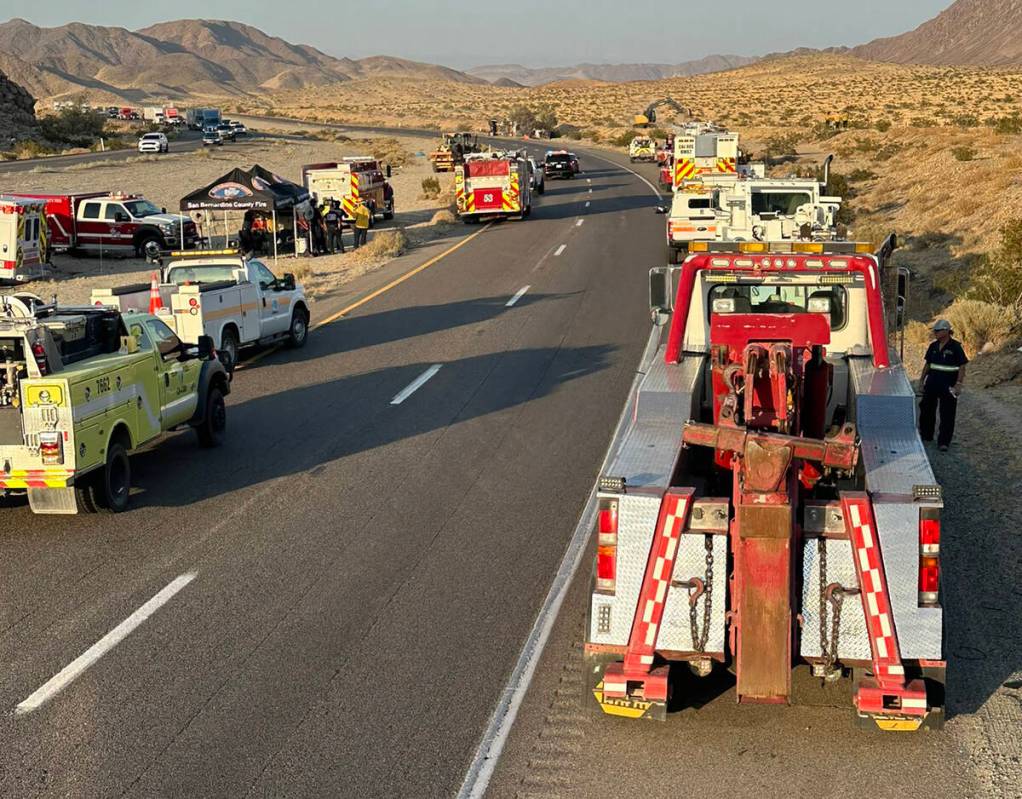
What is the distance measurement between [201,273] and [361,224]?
747 inches

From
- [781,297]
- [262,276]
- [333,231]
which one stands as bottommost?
[333,231]

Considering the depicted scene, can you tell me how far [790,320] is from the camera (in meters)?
7.29

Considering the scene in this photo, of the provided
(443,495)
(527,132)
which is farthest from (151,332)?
(527,132)

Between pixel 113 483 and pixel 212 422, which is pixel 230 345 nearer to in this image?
pixel 212 422

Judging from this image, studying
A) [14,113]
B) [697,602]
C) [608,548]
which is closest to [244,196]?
[608,548]

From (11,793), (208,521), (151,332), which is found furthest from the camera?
(151,332)

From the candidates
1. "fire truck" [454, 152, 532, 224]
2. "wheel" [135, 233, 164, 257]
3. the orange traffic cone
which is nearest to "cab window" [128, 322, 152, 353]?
the orange traffic cone

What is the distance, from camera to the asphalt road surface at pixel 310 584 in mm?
6961

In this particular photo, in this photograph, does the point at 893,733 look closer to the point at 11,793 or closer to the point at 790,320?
the point at 790,320

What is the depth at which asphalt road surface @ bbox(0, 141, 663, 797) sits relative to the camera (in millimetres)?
6961

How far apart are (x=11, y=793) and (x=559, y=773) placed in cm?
294

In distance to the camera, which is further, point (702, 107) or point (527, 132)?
point (702, 107)

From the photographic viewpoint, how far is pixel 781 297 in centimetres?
1026

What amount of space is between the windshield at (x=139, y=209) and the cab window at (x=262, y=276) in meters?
18.3
